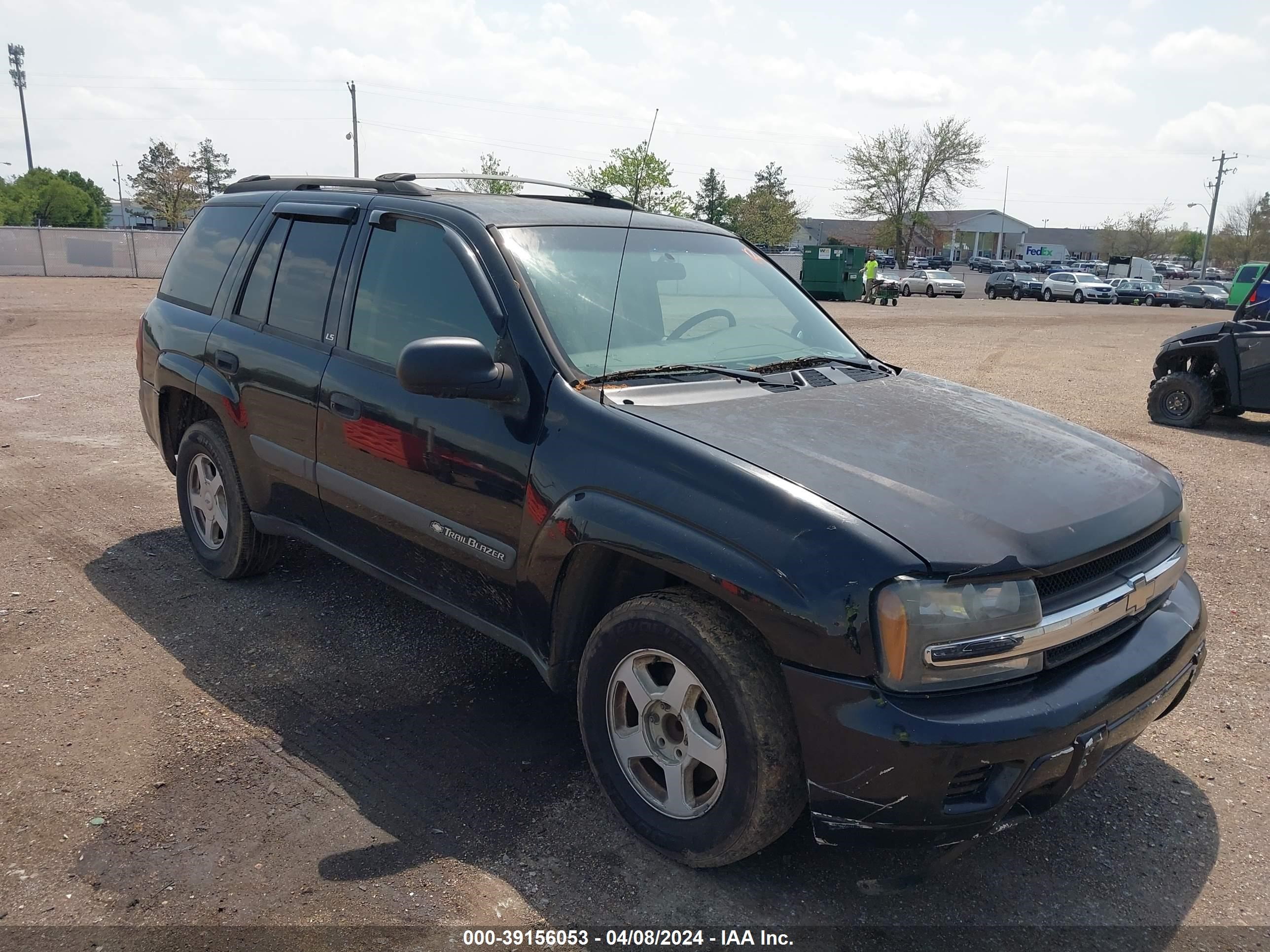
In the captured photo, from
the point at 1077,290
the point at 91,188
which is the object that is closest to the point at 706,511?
the point at 1077,290

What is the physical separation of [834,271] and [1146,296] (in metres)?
19.9

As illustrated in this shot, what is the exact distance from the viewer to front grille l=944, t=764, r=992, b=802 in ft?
7.59

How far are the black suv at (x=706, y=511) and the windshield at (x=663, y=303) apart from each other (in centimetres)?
2

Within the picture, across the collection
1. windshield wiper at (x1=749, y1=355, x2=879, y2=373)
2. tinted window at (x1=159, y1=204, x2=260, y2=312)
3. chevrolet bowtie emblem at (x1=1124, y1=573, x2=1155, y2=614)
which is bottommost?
chevrolet bowtie emblem at (x1=1124, y1=573, x2=1155, y2=614)

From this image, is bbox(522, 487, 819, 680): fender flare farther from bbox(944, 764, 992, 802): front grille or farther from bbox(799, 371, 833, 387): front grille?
bbox(799, 371, 833, 387): front grille

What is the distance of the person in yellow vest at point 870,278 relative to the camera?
3653 cm

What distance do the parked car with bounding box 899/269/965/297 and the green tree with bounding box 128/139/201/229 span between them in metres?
44.7

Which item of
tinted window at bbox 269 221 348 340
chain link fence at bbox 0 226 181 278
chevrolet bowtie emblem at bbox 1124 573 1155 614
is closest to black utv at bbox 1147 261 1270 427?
chevrolet bowtie emblem at bbox 1124 573 1155 614

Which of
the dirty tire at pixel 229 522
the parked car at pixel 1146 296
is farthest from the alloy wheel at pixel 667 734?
the parked car at pixel 1146 296

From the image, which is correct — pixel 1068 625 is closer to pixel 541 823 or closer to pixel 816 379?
pixel 816 379

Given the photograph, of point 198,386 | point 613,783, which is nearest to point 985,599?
point 613,783

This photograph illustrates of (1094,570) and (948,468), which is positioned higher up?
(948,468)

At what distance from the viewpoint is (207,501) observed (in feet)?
16.1

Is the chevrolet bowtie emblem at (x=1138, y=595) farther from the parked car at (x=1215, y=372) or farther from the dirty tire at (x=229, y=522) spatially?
the parked car at (x=1215, y=372)
